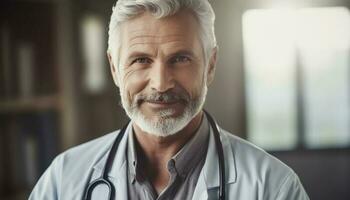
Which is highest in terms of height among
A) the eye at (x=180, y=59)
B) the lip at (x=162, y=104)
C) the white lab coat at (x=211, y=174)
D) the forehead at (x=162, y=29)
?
the forehead at (x=162, y=29)

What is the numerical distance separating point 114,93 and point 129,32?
19 centimetres

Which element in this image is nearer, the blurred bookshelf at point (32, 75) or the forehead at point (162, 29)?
the forehead at point (162, 29)

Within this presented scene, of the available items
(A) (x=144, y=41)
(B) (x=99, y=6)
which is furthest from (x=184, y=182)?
(B) (x=99, y=6)

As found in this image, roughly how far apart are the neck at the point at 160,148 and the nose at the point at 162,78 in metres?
0.08

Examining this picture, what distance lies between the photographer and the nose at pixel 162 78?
0.71 m

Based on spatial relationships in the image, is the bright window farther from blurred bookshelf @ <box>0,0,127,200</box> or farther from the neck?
blurred bookshelf @ <box>0,0,127,200</box>

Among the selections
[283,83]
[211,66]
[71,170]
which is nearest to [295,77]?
[283,83]

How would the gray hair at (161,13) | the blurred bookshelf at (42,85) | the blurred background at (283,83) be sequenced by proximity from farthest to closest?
the blurred bookshelf at (42,85), the blurred background at (283,83), the gray hair at (161,13)

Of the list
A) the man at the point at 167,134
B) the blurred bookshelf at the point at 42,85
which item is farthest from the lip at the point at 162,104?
the blurred bookshelf at the point at 42,85

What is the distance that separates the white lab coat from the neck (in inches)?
1.1

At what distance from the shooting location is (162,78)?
0.71m

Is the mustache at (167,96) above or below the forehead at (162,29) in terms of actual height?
below

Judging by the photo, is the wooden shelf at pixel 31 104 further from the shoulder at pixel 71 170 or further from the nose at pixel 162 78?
the nose at pixel 162 78

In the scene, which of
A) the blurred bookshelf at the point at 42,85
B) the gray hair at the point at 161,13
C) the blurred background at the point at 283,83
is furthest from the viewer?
the blurred bookshelf at the point at 42,85
